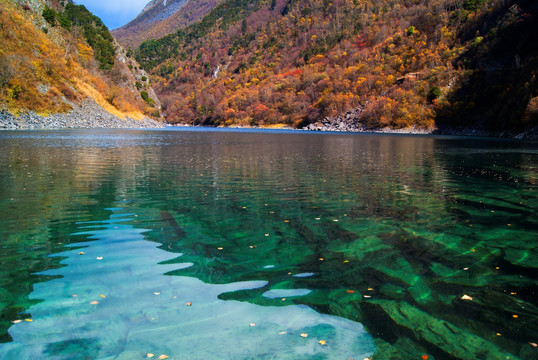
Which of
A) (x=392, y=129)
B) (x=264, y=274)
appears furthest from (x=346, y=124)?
(x=264, y=274)

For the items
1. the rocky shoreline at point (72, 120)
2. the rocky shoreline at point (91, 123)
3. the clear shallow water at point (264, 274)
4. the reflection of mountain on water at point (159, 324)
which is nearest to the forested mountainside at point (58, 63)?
the rocky shoreline at point (72, 120)

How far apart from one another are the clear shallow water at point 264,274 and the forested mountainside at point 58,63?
61669mm

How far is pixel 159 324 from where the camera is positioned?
5.37m

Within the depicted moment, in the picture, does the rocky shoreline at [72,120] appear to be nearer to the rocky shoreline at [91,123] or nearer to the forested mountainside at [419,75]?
the rocky shoreline at [91,123]

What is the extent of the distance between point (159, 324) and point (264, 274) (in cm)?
241

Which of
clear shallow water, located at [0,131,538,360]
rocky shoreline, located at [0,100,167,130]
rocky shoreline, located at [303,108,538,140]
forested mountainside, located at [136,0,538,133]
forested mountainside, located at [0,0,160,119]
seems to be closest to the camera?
clear shallow water, located at [0,131,538,360]

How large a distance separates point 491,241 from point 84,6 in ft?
479

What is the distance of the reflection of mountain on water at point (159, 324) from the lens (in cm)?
475

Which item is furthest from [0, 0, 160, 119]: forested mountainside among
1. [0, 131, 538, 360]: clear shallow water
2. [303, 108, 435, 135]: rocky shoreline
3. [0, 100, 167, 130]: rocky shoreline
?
[303, 108, 435, 135]: rocky shoreline

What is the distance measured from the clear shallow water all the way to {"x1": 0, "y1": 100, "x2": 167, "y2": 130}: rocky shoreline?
186 feet

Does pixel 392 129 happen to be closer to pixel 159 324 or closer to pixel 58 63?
pixel 58 63

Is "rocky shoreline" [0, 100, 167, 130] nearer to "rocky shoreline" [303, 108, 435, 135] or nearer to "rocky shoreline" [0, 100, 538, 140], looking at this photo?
"rocky shoreline" [0, 100, 538, 140]

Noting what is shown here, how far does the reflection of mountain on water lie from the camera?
4754 millimetres

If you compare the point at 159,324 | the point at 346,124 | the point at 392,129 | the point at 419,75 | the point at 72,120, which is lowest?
the point at 159,324
